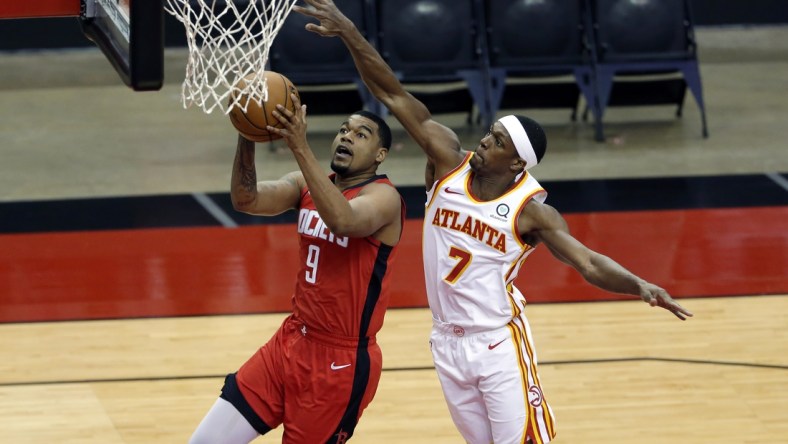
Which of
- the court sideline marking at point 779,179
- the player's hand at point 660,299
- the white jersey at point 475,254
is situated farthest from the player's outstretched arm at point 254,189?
the court sideline marking at point 779,179

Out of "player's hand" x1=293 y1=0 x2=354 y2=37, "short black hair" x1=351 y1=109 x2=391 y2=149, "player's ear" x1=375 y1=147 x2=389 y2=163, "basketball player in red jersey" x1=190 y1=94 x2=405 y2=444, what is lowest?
"basketball player in red jersey" x1=190 y1=94 x2=405 y2=444

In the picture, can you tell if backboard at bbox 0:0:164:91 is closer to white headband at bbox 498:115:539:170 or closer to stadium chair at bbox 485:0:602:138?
white headband at bbox 498:115:539:170

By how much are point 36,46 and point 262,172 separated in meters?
5.86

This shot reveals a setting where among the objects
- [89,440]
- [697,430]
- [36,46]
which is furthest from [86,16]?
[36,46]

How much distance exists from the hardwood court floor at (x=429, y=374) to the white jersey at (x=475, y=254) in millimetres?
1208

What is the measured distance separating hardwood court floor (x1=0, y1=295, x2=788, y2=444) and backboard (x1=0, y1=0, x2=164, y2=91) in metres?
2.33

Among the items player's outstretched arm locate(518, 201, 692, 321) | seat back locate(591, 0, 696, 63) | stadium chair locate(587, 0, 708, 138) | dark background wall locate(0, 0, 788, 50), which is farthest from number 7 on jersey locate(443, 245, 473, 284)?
dark background wall locate(0, 0, 788, 50)

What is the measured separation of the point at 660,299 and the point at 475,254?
75cm

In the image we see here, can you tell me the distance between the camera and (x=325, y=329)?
14.6 feet

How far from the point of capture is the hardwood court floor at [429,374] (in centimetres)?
568

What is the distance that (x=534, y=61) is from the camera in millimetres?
10977

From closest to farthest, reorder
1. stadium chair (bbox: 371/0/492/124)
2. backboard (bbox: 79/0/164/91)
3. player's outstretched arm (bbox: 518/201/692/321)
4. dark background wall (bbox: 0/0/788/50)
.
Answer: backboard (bbox: 79/0/164/91) < player's outstretched arm (bbox: 518/201/692/321) < stadium chair (bbox: 371/0/492/124) < dark background wall (bbox: 0/0/788/50)

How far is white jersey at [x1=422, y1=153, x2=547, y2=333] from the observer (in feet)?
14.9

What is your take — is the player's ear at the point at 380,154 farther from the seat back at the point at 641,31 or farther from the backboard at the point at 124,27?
the seat back at the point at 641,31
